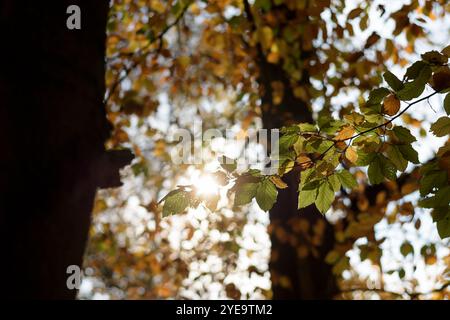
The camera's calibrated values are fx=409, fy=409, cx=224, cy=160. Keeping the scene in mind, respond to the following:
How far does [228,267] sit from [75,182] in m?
5.29

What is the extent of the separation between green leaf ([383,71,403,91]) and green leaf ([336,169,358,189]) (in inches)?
16.0

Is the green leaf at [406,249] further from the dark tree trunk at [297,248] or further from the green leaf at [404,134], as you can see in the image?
the green leaf at [404,134]

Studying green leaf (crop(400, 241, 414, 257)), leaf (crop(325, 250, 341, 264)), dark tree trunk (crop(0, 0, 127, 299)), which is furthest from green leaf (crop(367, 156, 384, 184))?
leaf (crop(325, 250, 341, 264))

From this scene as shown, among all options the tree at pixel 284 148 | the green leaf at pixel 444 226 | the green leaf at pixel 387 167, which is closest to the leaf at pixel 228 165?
the tree at pixel 284 148

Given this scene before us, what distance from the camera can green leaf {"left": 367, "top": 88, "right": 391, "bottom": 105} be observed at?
141 centimetres

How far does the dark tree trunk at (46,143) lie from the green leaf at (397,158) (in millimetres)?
1225

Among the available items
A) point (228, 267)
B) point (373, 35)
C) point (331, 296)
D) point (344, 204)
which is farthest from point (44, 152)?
point (228, 267)

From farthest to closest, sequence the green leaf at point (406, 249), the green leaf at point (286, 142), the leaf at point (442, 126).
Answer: the green leaf at point (406, 249) < the green leaf at point (286, 142) < the leaf at point (442, 126)

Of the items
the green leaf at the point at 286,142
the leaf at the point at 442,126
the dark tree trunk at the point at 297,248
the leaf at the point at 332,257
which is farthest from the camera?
the dark tree trunk at the point at 297,248

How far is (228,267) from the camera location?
6.65m

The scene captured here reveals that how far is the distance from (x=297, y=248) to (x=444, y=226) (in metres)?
2.90

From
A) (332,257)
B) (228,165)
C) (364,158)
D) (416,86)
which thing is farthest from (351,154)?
(332,257)

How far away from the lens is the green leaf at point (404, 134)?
1.49 m
